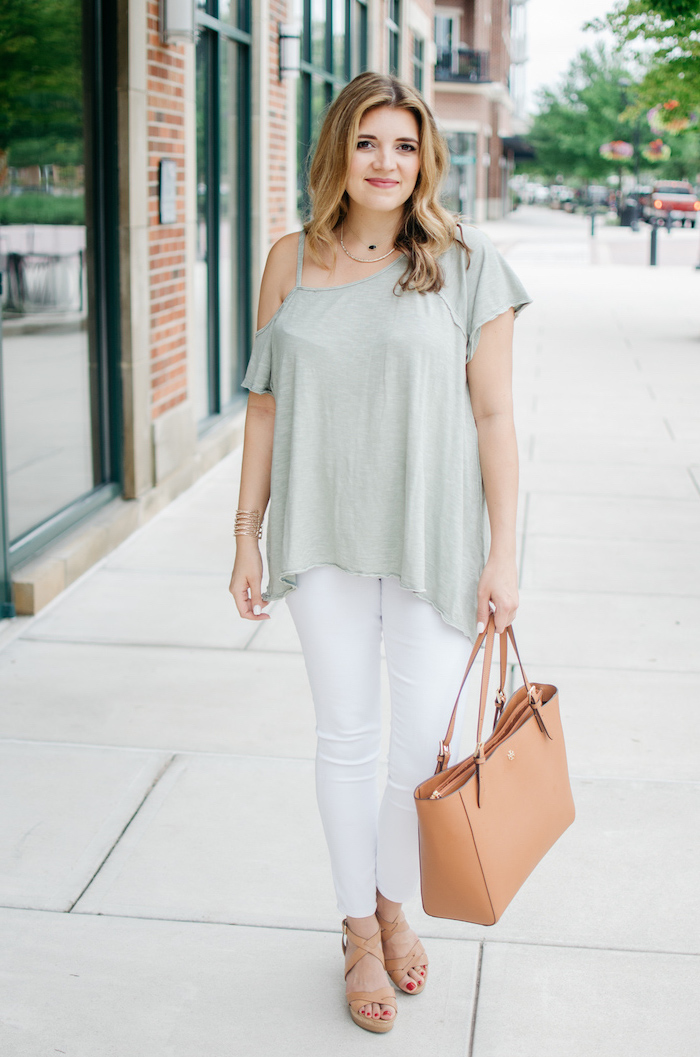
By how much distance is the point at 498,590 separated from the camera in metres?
2.53

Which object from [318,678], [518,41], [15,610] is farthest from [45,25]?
[518,41]

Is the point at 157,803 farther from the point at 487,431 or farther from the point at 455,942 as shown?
the point at 487,431

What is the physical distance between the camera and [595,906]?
10.6 ft

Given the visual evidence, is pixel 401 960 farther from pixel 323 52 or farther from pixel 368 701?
pixel 323 52

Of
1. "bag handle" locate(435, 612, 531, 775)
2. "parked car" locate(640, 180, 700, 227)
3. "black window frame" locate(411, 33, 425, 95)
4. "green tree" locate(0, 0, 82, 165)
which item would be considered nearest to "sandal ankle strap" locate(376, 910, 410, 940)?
"bag handle" locate(435, 612, 531, 775)

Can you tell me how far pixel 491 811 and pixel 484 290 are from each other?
107 centimetres

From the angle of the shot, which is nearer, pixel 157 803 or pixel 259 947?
pixel 259 947

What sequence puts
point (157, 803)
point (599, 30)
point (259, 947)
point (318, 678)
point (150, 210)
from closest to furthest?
1. point (318, 678)
2. point (259, 947)
3. point (157, 803)
4. point (150, 210)
5. point (599, 30)

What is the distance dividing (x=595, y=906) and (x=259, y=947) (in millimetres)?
915

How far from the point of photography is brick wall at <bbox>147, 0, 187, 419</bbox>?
684 centimetres

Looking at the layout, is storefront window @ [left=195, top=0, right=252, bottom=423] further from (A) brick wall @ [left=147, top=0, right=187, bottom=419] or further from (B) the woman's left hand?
(B) the woman's left hand

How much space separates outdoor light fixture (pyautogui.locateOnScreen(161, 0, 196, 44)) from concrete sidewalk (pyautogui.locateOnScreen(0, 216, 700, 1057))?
2.79m

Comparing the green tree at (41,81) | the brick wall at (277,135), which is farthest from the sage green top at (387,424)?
the brick wall at (277,135)

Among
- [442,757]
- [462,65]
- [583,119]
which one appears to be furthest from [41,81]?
[583,119]
